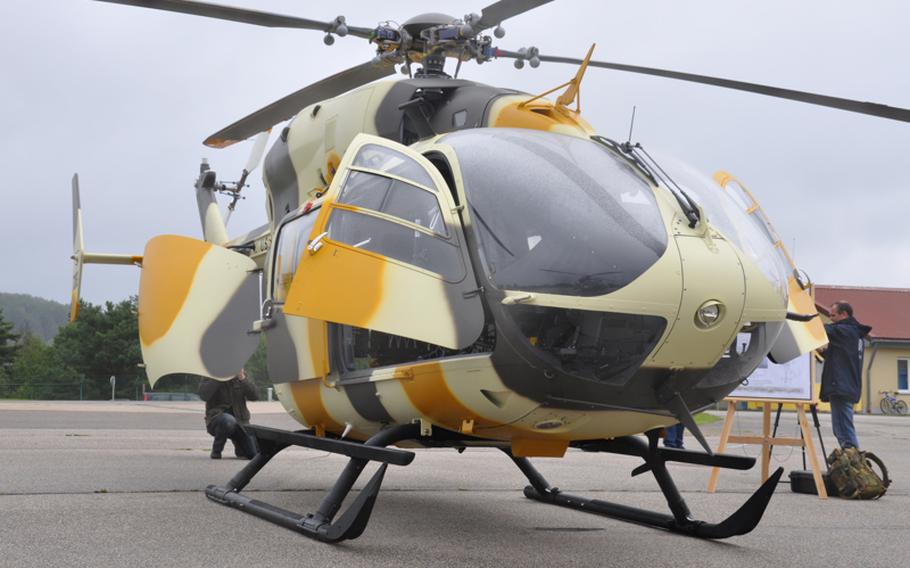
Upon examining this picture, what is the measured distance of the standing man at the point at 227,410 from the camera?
33.6 ft

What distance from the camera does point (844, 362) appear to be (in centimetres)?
887

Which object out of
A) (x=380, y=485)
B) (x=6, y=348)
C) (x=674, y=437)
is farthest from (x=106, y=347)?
(x=380, y=485)

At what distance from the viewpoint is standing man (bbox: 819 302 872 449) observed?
28.9ft

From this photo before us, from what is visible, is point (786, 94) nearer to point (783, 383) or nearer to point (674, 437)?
point (783, 383)

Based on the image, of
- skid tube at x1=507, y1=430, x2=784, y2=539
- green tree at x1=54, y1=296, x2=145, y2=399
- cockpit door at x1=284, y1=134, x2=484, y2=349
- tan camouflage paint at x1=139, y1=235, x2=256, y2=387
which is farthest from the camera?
green tree at x1=54, y1=296, x2=145, y2=399

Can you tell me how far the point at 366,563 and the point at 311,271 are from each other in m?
1.52

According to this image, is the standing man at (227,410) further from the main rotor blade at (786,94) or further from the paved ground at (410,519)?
the main rotor blade at (786,94)

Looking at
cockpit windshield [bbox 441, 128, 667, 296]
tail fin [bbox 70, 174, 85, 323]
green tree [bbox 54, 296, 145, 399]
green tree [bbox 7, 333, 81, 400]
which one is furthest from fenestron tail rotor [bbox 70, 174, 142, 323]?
green tree [bbox 54, 296, 145, 399]

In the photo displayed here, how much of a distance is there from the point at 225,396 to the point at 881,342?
3576 centimetres

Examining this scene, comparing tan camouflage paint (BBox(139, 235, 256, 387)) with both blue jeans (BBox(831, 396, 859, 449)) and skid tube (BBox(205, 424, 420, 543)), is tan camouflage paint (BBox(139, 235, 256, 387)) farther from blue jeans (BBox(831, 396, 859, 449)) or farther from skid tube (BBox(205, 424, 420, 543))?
blue jeans (BBox(831, 396, 859, 449))

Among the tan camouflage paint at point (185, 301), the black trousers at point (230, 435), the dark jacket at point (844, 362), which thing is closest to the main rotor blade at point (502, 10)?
the tan camouflage paint at point (185, 301)

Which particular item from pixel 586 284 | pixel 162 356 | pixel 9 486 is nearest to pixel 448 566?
pixel 586 284

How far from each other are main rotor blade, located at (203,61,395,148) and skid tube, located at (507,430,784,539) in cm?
331

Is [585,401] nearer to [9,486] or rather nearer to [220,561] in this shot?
[220,561]
